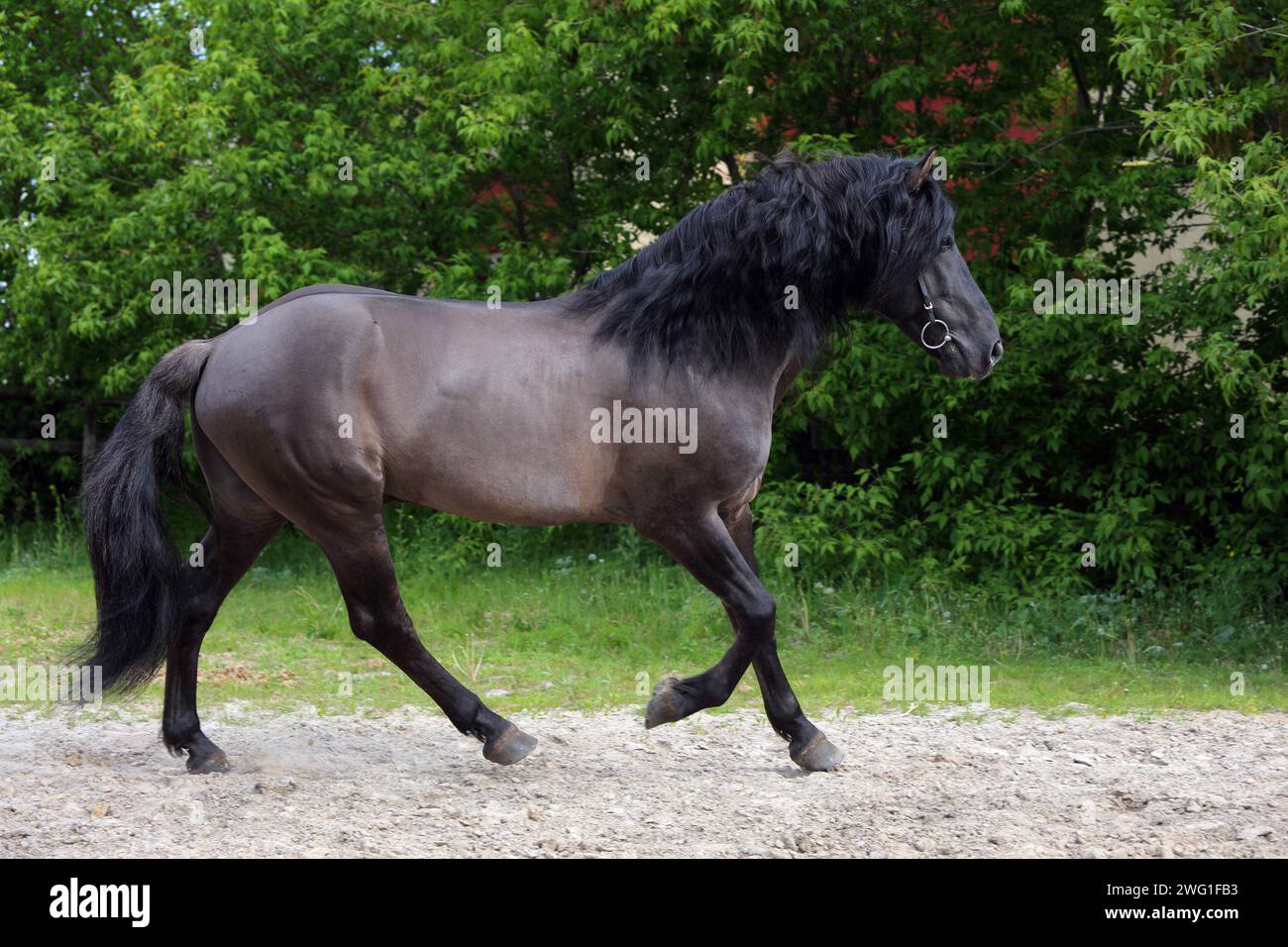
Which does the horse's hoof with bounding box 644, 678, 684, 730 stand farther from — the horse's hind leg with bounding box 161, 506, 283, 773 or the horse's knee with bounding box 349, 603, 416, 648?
the horse's hind leg with bounding box 161, 506, 283, 773

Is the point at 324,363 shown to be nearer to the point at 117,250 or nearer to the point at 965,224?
the point at 965,224

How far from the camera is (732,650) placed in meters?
4.86

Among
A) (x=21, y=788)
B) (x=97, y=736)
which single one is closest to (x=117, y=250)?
(x=97, y=736)

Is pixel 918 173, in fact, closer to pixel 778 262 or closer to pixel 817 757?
pixel 778 262

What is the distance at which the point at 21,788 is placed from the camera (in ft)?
15.8

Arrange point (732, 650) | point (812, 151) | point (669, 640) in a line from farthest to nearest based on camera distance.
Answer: point (669, 640), point (812, 151), point (732, 650)

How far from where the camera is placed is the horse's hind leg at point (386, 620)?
4.86m

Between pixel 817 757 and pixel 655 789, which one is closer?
pixel 655 789

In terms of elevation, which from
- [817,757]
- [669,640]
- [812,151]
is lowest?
[669,640]

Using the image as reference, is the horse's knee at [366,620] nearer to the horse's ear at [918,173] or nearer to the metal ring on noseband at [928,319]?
the metal ring on noseband at [928,319]

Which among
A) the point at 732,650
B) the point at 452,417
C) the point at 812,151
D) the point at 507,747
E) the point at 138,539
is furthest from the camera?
the point at 812,151

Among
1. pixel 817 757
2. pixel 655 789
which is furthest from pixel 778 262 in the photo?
pixel 655 789

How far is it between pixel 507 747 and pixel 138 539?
64.3 inches

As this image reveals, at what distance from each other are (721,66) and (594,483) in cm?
624
